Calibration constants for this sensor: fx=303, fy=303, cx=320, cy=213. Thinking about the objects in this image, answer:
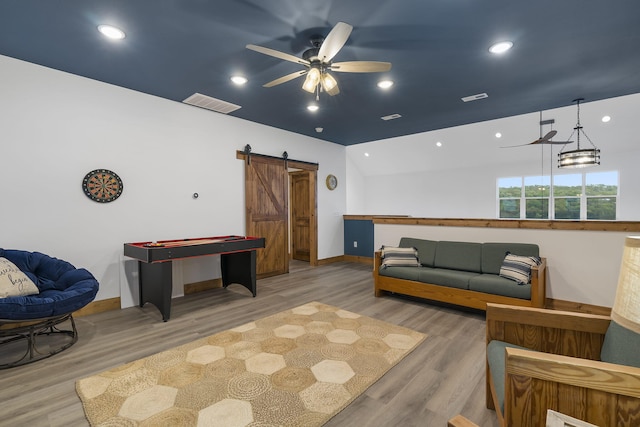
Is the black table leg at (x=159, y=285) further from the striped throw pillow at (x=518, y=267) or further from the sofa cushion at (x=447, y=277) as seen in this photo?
the striped throw pillow at (x=518, y=267)

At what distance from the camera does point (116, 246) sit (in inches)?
153

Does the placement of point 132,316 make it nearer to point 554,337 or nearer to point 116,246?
point 116,246

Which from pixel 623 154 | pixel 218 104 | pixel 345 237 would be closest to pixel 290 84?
pixel 218 104

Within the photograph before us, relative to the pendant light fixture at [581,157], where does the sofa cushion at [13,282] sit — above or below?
below

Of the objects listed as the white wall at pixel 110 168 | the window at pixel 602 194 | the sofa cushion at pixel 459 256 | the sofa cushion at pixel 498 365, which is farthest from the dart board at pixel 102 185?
the window at pixel 602 194

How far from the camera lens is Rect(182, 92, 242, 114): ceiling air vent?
4.28 metres

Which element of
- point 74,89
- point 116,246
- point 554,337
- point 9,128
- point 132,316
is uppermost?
point 74,89

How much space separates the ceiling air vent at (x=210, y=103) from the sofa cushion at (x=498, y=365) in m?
4.33

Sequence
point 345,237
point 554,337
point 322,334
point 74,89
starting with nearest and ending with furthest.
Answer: point 554,337, point 322,334, point 74,89, point 345,237

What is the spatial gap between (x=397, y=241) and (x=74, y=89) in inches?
193

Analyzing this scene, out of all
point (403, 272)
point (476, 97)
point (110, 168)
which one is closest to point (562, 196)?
point (476, 97)

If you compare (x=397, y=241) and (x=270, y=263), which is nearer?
(x=397, y=241)

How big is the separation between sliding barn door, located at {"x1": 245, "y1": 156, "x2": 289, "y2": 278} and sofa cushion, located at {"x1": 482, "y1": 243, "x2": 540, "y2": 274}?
3.54 meters

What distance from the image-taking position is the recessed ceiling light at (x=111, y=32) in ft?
8.54
